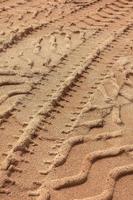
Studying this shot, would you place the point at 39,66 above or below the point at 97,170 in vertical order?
above

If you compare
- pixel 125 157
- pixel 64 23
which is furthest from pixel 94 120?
pixel 64 23

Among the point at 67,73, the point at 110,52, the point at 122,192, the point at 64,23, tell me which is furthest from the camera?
the point at 64,23

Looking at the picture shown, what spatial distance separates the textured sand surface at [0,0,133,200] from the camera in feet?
8.82

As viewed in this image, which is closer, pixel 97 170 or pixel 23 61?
pixel 97 170

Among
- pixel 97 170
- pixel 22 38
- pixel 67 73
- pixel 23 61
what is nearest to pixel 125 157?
pixel 97 170

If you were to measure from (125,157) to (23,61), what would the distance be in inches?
61.7

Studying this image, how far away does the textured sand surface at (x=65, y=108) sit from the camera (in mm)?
2689

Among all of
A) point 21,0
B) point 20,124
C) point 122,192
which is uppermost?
point 21,0

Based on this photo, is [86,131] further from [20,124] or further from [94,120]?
[20,124]

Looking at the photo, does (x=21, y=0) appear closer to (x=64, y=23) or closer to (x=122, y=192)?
(x=64, y=23)

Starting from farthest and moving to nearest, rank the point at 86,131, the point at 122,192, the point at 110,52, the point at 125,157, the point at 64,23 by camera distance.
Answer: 1. the point at 64,23
2. the point at 110,52
3. the point at 86,131
4. the point at 125,157
5. the point at 122,192

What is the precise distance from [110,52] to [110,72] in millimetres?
545

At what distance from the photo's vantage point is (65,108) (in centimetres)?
344

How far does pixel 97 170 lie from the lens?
2.84 m
